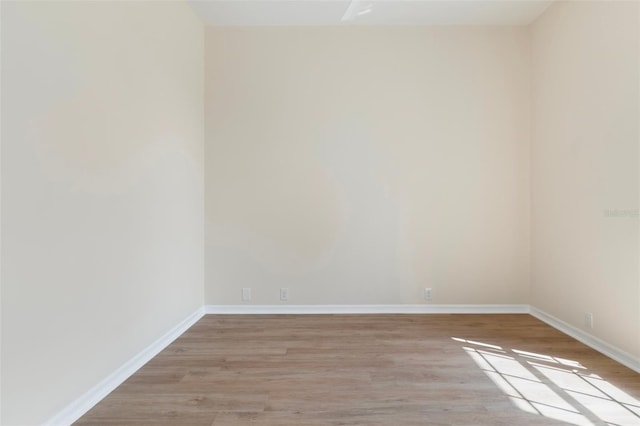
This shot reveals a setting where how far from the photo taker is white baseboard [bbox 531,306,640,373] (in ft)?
8.01

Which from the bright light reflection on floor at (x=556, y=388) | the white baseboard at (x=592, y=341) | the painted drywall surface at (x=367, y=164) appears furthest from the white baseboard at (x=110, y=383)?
the white baseboard at (x=592, y=341)

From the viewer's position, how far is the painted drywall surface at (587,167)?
2.47 m

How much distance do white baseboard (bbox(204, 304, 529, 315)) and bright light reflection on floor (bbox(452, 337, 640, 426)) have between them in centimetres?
96

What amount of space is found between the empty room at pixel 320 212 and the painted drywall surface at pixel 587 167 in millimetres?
21

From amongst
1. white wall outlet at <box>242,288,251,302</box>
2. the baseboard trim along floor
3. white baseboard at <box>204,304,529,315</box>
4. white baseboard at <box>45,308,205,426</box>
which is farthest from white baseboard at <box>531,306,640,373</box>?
white baseboard at <box>45,308,205,426</box>

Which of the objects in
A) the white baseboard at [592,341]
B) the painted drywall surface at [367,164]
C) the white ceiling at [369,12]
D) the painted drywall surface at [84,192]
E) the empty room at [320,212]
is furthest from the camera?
the painted drywall surface at [367,164]

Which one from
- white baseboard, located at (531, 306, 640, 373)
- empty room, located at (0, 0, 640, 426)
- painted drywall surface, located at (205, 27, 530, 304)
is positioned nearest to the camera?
empty room, located at (0, 0, 640, 426)

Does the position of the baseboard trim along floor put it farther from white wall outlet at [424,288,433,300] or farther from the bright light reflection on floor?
the bright light reflection on floor

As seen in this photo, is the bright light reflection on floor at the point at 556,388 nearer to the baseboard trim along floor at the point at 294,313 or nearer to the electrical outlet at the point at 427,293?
the baseboard trim along floor at the point at 294,313

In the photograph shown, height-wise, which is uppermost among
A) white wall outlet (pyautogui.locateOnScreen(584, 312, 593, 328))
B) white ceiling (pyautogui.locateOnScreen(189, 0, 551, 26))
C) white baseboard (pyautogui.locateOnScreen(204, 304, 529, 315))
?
white ceiling (pyautogui.locateOnScreen(189, 0, 551, 26))

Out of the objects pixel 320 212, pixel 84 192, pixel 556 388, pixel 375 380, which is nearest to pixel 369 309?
pixel 320 212

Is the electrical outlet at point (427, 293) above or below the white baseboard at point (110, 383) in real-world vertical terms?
above

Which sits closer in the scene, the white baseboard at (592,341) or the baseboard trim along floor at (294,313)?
the baseboard trim along floor at (294,313)

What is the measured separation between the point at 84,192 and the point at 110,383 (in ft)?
3.84
